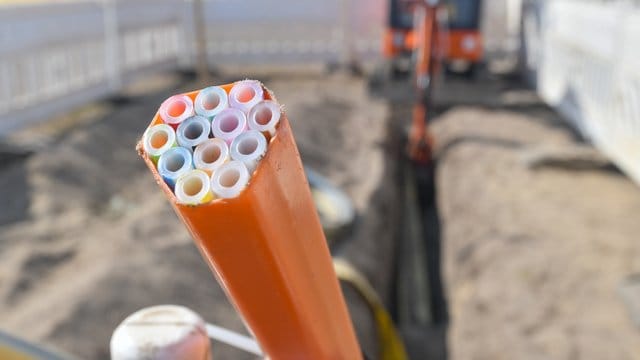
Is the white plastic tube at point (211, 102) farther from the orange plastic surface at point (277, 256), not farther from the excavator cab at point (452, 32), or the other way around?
the excavator cab at point (452, 32)

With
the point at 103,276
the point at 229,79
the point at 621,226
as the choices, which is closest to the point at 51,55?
the point at 229,79

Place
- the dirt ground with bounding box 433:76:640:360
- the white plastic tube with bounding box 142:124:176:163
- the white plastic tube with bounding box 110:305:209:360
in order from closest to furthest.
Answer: the white plastic tube with bounding box 142:124:176:163 → the white plastic tube with bounding box 110:305:209:360 → the dirt ground with bounding box 433:76:640:360

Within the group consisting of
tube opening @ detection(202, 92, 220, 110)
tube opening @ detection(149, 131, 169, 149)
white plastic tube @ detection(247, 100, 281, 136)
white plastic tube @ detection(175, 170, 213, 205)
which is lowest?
white plastic tube @ detection(175, 170, 213, 205)

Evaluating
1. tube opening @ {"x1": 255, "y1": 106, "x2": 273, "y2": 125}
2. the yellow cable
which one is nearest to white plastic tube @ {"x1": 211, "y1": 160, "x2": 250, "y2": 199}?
tube opening @ {"x1": 255, "y1": 106, "x2": 273, "y2": 125}

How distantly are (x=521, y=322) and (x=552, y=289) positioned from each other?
40 cm

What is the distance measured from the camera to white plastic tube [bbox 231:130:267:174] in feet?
3.63

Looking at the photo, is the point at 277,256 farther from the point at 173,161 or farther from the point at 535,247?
the point at 535,247

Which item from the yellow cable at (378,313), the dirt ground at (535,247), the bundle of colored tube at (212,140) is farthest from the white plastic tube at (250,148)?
the dirt ground at (535,247)

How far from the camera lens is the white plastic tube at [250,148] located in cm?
111

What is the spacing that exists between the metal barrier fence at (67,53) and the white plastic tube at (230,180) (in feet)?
24.5

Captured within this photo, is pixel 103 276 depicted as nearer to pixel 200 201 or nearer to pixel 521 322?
pixel 521 322

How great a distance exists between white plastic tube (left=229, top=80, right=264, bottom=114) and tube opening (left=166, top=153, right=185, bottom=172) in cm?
12

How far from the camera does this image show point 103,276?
423 cm

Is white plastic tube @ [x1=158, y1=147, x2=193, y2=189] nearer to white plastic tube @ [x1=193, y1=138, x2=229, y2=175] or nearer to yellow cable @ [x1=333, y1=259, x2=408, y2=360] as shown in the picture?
white plastic tube @ [x1=193, y1=138, x2=229, y2=175]
